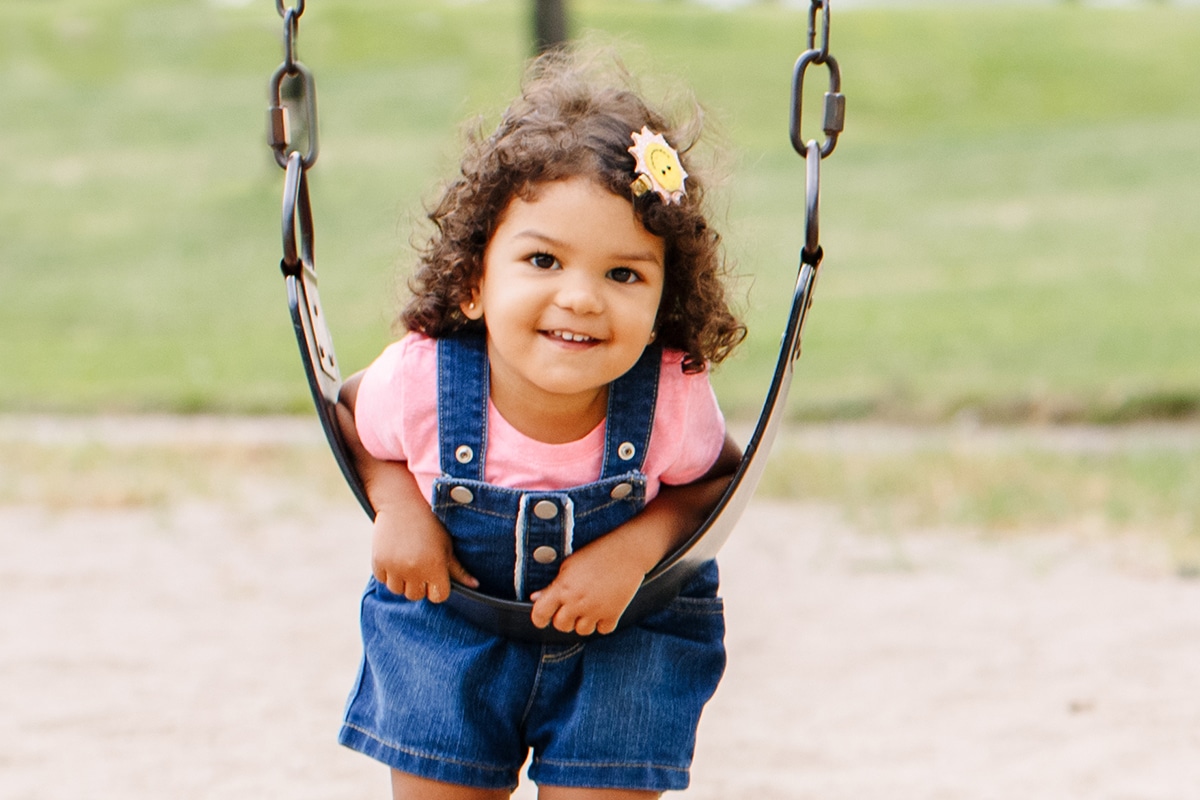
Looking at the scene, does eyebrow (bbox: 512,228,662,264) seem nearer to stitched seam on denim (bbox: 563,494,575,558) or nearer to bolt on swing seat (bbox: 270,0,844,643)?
bolt on swing seat (bbox: 270,0,844,643)

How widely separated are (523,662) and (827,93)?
843mm

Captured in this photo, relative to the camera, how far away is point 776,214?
1309 centimetres

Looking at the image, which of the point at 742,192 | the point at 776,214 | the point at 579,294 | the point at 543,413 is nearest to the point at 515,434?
the point at 543,413

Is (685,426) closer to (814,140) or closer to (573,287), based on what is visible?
(573,287)

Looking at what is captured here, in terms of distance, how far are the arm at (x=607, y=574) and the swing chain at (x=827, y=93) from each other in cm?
51

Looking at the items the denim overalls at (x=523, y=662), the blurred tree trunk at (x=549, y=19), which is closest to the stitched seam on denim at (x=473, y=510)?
the denim overalls at (x=523, y=662)

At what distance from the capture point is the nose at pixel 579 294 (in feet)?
5.86

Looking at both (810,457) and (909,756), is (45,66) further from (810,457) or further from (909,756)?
(909,756)

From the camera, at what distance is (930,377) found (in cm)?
696

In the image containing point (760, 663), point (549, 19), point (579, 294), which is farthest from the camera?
point (549, 19)

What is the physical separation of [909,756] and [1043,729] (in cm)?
31

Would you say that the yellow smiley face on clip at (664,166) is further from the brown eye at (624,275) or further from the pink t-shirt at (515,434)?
the pink t-shirt at (515,434)

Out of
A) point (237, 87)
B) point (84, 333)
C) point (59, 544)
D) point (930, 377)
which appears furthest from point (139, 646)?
point (237, 87)

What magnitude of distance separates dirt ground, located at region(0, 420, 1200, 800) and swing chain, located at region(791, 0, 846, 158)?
4.14 feet
